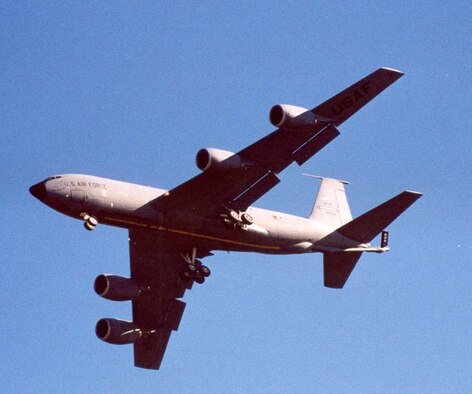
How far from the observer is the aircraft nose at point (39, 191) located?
41.6 meters

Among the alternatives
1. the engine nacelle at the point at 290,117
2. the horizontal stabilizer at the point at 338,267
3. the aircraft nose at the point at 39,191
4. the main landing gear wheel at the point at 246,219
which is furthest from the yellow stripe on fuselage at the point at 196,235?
the engine nacelle at the point at 290,117

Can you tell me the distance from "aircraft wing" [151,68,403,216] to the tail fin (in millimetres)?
6132

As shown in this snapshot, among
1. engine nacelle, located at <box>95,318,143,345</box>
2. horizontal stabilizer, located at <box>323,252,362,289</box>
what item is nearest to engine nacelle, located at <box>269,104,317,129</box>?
horizontal stabilizer, located at <box>323,252,362,289</box>

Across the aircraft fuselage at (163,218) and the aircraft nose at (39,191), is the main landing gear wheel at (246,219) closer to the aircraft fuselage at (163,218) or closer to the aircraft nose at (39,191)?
the aircraft fuselage at (163,218)

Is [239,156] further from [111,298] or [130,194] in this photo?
[111,298]

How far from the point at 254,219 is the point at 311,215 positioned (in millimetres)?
5258

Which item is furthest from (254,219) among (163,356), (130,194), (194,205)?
(163,356)

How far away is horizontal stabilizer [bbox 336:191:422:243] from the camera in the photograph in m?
45.2

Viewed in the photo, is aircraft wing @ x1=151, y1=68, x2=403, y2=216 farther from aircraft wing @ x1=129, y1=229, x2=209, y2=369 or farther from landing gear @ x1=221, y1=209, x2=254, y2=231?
aircraft wing @ x1=129, y1=229, x2=209, y2=369

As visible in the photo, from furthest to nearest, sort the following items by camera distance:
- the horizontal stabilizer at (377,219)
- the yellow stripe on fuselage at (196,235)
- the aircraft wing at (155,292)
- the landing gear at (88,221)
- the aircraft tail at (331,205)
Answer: the aircraft tail at (331,205) < the aircraft wing at (155,292) < the horizontal stabilizer at (377,219) < the yellow stripe on fuselage at (196,235) < the landing gear at (88,221)

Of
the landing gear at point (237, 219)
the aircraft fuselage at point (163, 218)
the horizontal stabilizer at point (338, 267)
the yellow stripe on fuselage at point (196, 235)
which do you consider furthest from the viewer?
the horizontal stabilizer at point (338, 267)

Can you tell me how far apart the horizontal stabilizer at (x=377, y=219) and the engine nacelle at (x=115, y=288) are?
35.0 feet

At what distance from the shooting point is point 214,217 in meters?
44.4

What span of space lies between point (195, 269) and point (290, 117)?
1010 cm
